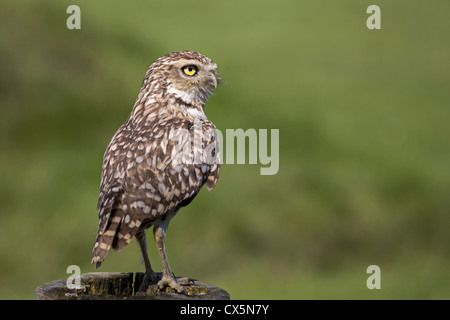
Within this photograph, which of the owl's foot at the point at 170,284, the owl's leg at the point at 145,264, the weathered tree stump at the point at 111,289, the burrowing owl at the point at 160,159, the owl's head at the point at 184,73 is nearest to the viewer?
the weathered tree stump at the point at 111,289

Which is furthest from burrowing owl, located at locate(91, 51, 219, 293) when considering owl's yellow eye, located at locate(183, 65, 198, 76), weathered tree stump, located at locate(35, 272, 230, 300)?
weathered tree stump, located at locate(35, 272, 230, 300)

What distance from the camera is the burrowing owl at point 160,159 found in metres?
5.50

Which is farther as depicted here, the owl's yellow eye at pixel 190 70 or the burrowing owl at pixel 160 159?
the owl's yellow eye at pixel 190 70

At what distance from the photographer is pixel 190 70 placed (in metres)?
6.27

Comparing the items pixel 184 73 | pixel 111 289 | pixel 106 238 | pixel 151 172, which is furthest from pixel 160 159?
pixel 111 289

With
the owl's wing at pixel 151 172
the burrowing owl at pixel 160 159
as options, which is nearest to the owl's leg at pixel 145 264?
the burrowing owl at pixel 160 159

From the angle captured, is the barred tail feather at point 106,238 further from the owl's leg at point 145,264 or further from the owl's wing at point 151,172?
the owl's leg at point 145,264

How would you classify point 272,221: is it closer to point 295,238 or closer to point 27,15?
point 295,238

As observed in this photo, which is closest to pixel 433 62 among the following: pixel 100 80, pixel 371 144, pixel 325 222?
pixel 371 144

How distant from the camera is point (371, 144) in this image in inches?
618

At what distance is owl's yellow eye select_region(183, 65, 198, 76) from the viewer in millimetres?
6246

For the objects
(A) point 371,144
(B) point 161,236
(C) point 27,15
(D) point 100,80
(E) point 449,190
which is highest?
(C) point 27,15

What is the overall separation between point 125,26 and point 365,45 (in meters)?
6.62

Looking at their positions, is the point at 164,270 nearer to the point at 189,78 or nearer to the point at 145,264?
the point at 145,264
